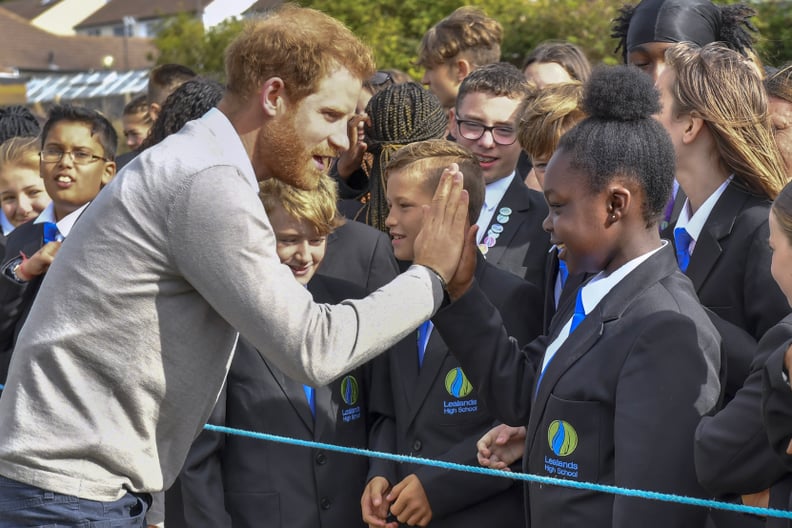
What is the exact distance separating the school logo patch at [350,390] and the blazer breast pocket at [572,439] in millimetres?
1244

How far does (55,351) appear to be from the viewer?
2.77 meters

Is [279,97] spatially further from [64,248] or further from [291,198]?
[291,198]

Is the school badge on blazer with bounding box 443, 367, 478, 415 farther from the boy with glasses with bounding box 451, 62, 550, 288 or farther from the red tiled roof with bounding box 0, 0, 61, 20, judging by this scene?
the red tiled roof with bounding box 0, 0, 61, 20

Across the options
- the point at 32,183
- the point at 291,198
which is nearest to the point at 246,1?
the point at 32,183

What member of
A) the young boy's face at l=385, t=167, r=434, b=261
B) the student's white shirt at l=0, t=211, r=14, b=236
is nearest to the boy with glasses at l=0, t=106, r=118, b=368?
the young boy's face at l=385, t=167, r=434, b=261

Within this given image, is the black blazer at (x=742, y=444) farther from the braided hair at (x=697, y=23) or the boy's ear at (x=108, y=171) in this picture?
the boy's ear at (x=108, y=171)

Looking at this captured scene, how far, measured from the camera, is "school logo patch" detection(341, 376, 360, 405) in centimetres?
422

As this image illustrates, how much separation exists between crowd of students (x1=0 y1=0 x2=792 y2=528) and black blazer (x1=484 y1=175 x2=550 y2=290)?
228 mm

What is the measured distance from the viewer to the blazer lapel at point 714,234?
359 cm

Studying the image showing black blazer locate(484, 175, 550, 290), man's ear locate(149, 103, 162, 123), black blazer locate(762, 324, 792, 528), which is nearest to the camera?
black blazer locate(762, 324, 792, 528)

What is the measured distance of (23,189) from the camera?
21.6 ft

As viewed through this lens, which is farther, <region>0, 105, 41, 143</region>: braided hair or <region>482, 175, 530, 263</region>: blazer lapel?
<region>0, 105, 41, 143</region>: braided hair

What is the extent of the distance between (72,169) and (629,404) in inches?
135

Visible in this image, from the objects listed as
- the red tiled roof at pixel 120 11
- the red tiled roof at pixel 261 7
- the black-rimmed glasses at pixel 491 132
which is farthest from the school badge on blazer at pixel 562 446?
the red tiled roof at pixel 120 11
